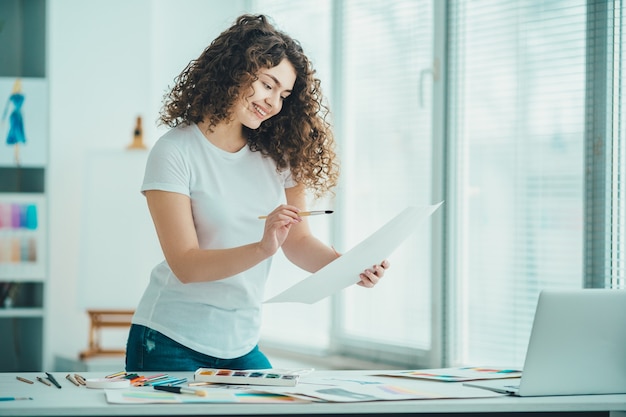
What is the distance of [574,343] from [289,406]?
0.61 metres

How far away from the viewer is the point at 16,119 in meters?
3.65

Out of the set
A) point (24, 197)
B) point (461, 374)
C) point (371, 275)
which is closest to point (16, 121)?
point (24, 197)

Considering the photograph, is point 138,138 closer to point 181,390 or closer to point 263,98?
point 263,98

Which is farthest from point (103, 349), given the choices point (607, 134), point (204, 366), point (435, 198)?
point (607, 134)

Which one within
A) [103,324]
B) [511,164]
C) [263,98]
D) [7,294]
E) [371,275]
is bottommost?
[103,324]

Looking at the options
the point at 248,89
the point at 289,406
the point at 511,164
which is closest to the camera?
the point at 289,406

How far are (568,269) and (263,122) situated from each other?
1376mm

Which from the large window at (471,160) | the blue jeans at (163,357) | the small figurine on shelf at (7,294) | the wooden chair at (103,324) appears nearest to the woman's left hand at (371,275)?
the blue jeans at (163,357)

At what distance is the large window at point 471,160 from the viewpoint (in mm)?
2811

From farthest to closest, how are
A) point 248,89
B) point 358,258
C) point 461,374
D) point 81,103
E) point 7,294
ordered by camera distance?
point 81,103
point 7,294
point 248,89
point 461,374
point 358,258

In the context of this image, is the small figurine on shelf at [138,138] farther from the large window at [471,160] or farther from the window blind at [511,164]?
the window blind at [511,164]

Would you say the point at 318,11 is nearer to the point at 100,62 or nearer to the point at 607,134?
the point at 100,62

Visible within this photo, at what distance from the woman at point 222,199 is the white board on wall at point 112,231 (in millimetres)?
1778

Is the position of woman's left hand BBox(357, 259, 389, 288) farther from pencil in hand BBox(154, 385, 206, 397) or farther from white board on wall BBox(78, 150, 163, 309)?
white board on wall BBox(78, 150, 163, 309)
